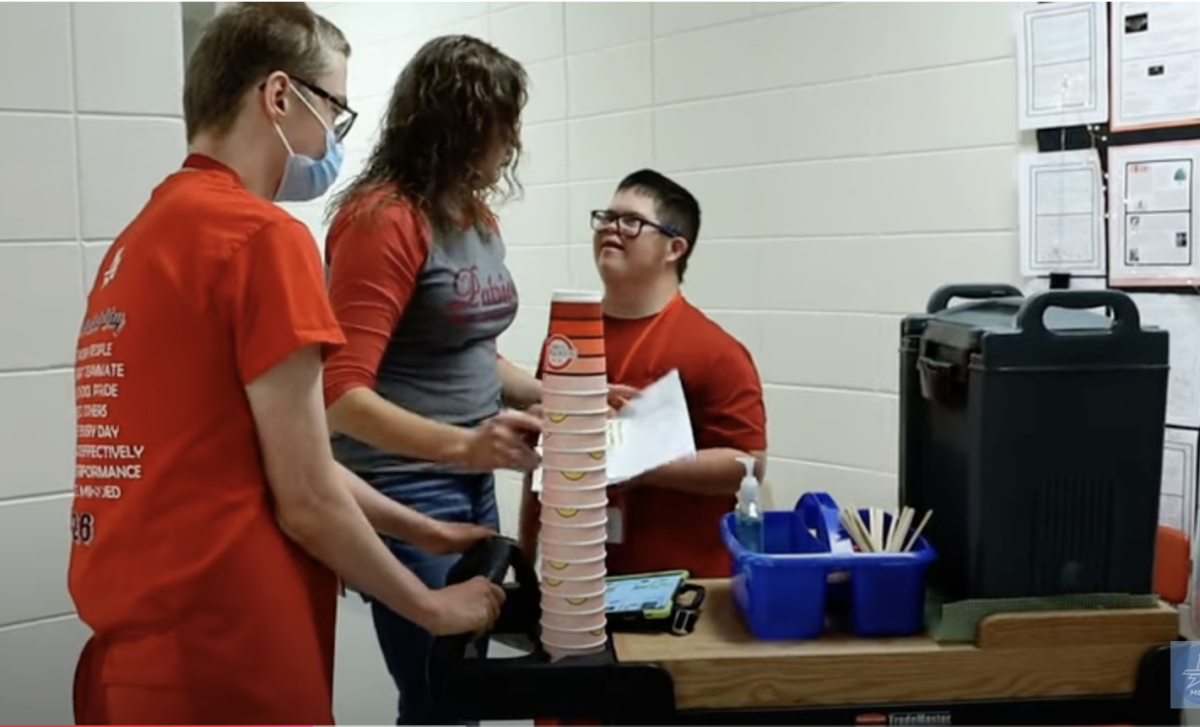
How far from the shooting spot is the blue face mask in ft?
4.77

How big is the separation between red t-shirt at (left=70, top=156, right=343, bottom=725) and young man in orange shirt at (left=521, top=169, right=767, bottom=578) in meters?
0.67

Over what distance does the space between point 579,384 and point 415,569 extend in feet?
2.23

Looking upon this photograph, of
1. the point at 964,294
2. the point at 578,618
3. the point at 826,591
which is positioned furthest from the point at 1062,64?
the point at 578,618

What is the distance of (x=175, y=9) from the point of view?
1952 millimetres

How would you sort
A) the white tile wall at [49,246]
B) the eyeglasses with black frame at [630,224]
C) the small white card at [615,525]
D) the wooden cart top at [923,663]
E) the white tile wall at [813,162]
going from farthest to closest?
the white tile wall at [813,162] < the eyeglasses with black frame at [630,224] < the small white card at [615,525] < the white tile wall at [49,246] < the wooden cart top at [923,663]

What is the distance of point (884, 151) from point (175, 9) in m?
1.48

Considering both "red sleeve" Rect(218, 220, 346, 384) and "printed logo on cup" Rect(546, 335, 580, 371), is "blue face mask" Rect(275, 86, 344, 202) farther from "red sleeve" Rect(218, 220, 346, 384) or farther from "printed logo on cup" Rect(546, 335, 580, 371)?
"printed logo on cup" Rect(546, 335, 580, 371)

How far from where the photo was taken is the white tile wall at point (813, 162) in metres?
2.40

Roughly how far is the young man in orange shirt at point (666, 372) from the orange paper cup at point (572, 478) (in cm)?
67

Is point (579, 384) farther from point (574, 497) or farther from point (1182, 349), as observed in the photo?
point (1182, 349)

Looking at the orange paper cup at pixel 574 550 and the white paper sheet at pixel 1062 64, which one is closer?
the orange paper cup at pixel 574 550

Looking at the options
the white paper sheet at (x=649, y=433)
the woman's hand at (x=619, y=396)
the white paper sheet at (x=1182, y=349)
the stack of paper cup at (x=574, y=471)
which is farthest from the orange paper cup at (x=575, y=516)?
the white paper sheet at (x=1182, y=349)

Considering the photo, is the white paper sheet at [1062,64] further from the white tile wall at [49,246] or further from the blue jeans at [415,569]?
the white tile wall at [49,246]

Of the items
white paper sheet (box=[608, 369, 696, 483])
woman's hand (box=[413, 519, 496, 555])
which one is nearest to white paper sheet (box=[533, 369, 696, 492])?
white paper sheet (box=[608, 369, 696, 483])
